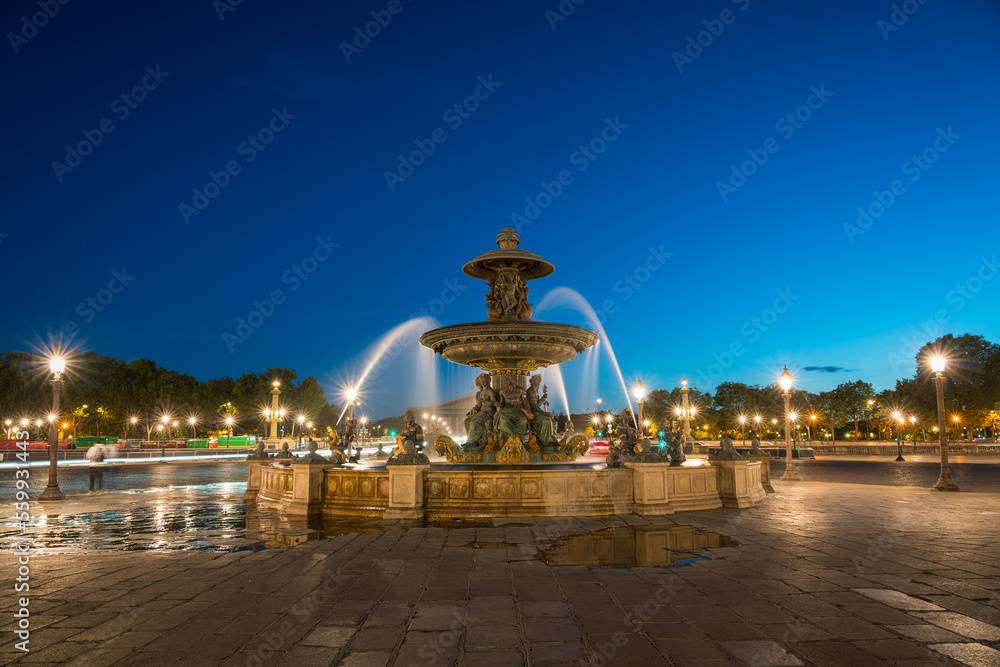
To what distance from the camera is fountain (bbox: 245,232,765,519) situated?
10.9m

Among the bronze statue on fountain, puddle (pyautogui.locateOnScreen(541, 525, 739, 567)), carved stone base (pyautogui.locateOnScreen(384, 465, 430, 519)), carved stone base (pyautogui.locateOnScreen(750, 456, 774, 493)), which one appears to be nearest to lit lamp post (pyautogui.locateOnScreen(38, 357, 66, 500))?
carved stone base (pyautogui.locateOnScreen(384, 465, 430, 519))

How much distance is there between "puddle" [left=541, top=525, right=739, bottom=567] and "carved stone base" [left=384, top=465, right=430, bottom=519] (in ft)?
11.0

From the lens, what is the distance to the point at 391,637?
15.1 feet

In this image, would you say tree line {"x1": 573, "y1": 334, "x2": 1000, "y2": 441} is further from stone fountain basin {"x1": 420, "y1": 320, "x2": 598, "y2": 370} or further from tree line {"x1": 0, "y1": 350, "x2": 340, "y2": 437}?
tree line {"x1": 0, "y1": 350, "x2": 340, "y2": 437}

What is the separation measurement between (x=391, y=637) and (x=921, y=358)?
74.3 m

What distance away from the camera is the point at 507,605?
5.44m

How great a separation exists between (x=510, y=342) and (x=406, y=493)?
579 cm

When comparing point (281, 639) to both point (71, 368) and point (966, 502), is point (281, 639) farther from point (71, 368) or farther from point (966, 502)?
point (71, 368)

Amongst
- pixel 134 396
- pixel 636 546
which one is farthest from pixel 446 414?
pixel 636 546

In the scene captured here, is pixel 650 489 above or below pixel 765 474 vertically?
above

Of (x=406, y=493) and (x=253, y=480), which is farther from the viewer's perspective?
(x=253, y=480)

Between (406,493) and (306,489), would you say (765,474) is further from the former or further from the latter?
(306,489)

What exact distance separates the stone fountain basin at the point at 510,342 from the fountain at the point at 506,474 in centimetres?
3

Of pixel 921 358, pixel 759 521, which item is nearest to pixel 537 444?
pixel 759 521
